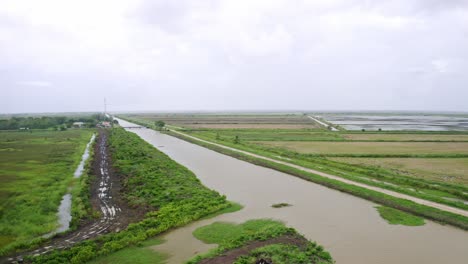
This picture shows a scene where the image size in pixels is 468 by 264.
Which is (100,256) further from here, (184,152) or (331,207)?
(184,152)

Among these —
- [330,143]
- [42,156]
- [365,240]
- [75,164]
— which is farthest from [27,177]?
[330,143]

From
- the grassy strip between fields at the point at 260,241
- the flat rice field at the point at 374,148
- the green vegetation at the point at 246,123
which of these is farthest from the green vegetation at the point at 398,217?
the green vegetation at the point at 246,123

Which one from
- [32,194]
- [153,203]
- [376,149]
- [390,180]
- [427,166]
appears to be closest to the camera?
[153,203]

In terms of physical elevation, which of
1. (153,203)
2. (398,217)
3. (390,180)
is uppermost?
(390,180)

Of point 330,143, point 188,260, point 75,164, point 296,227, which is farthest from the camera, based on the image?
point 330,143

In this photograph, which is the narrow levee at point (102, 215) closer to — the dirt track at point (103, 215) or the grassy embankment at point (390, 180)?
the dirt track at point (103, 215)

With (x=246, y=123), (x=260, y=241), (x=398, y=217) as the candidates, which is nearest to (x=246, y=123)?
(x=246, y=123)

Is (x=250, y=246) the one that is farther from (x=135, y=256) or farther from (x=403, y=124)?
(x=403, y=124)
